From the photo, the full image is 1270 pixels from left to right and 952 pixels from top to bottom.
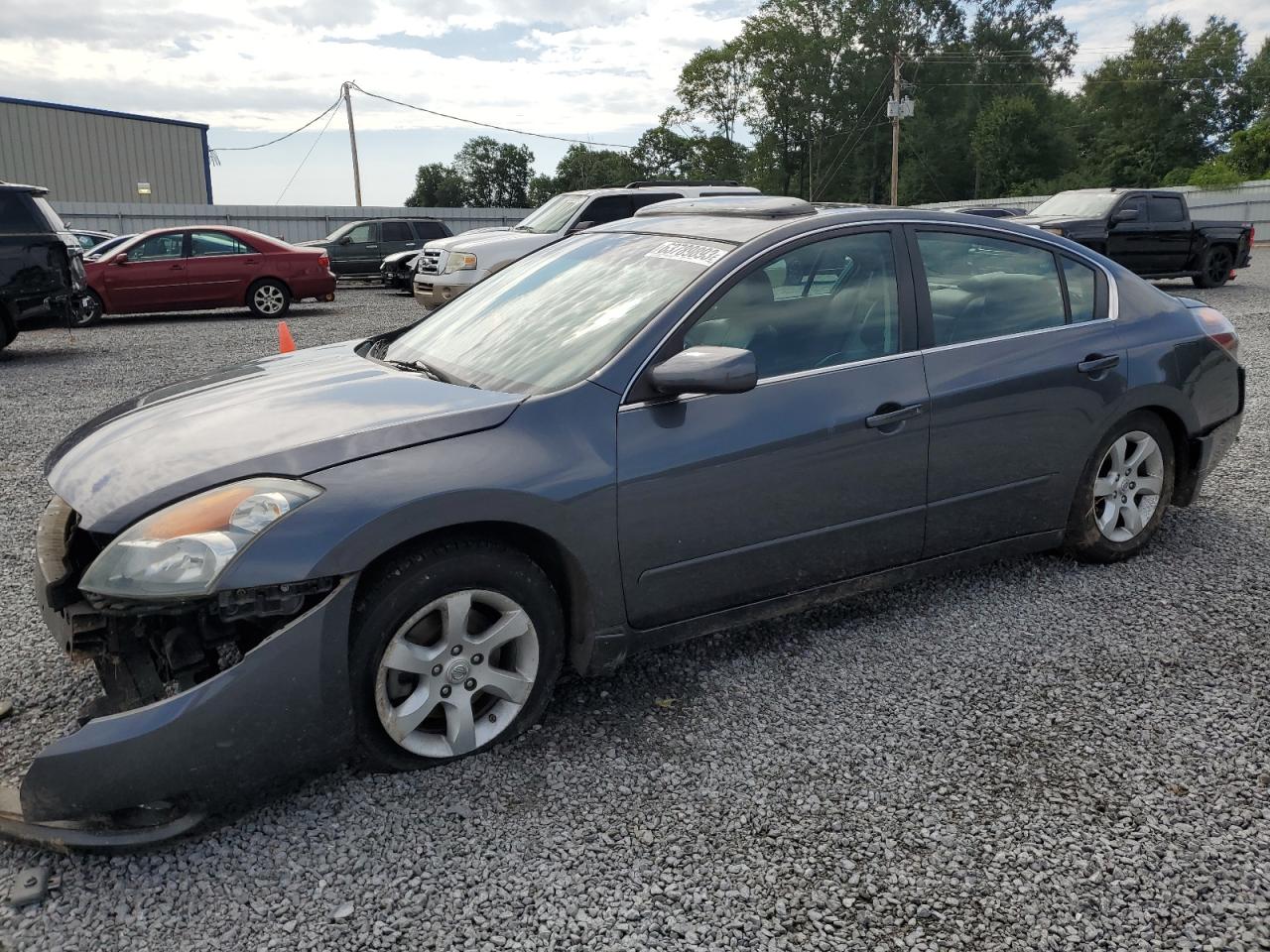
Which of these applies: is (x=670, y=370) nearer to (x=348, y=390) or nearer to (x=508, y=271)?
(x=348, y=390)

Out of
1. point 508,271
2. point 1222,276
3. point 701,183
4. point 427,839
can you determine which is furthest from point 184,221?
point 427,839

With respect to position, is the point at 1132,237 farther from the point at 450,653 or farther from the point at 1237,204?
the point at 1237,204

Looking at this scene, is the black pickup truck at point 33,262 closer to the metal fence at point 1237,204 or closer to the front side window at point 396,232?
the front side window at point 396,232

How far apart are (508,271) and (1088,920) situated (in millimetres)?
3180

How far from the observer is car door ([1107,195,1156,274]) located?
1656 centimetres

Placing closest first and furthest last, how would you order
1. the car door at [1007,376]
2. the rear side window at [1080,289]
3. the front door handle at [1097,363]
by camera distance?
the car door at [1007,376]
the front door handle at [1097,363]
the rear side window at [1080,289]

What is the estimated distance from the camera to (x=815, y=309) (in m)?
3.55

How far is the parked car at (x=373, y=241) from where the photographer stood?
2311cm

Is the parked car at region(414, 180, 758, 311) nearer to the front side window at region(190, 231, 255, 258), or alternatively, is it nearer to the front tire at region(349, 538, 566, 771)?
the front side window at region(190, 231, 255, 258)

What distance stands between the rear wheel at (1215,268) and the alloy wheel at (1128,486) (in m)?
15.7

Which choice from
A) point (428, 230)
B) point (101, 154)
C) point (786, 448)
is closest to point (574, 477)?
point (786, 448)

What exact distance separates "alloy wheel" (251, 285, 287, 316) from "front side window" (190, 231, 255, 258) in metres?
0.64

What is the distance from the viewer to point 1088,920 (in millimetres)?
2268

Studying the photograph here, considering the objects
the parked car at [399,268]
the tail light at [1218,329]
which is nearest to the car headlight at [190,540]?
the tail light at [1218,329]
